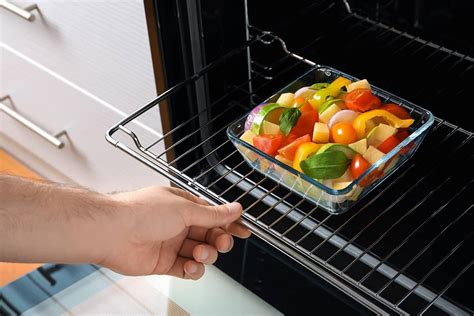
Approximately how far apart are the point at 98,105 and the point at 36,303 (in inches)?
15.1

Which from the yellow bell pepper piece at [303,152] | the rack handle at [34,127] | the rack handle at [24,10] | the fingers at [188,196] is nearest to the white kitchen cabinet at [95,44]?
the rack handle at [24,10]

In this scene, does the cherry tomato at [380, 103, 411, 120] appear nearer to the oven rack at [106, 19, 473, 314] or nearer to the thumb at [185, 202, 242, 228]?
the oven rack at [106, 19, 473, 314]

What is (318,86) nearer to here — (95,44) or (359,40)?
(359,40)

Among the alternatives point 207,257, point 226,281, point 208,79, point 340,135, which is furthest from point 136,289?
point 340,135

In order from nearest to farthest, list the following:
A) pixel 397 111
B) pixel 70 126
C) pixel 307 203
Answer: pixel 397 111, pixel 307 203, pixel 70 126

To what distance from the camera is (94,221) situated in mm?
865

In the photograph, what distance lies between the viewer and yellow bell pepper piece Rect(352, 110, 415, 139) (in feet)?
2.97

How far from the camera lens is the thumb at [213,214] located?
0.87 meters

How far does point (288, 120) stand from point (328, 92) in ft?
0.30

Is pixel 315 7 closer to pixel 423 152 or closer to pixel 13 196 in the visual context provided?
pixel 423 152

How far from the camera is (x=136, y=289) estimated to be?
4.00 feet

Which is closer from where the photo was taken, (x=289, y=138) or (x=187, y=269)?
(x=289, y=138)

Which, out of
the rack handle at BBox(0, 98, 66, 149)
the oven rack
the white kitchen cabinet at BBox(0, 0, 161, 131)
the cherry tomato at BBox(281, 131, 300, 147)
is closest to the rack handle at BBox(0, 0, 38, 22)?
the white kitchen cabinet at BBox(0, 0, 161, 131)

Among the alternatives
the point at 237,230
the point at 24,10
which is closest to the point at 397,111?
the point at 237,230
